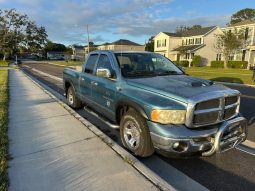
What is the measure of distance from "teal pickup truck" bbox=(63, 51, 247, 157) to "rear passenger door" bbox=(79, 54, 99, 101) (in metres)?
0.86

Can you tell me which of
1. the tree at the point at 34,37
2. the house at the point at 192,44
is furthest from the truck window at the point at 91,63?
the tree at the point at 34,37

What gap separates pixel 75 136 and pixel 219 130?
2872 mm

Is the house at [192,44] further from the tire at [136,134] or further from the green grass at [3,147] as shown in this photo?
the tire at [136,134]

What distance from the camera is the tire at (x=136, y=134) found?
4.17 meters

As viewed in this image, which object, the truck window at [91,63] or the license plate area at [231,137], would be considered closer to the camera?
the license plate area at [231,137]

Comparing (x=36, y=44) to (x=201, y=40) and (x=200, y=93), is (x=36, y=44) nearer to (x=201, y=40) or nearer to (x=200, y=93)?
(x=201, y=40)

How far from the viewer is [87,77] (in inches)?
259

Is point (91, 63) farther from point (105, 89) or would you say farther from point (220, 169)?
point (220, 169)

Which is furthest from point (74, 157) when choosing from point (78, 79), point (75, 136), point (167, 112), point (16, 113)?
point (16, 113)

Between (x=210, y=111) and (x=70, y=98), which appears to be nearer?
(x=210, y=111)

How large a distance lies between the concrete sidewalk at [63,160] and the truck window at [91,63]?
130 cm

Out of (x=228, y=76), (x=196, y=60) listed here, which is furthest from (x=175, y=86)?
(x=196, y=60)

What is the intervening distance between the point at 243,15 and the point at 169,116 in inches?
3885

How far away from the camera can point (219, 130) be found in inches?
154
